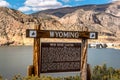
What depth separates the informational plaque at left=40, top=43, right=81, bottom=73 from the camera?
1409 centimetres

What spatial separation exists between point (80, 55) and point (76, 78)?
5.51 ft

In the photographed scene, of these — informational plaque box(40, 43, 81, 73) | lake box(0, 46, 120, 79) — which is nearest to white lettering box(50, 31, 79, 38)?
informational plaque box(40, 43, 81, 73)

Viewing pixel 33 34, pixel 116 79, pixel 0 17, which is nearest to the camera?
pixel 33 34

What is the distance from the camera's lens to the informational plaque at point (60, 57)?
1409 cm

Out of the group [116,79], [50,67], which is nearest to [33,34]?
[50,67]

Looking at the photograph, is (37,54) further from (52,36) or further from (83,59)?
(83,59)

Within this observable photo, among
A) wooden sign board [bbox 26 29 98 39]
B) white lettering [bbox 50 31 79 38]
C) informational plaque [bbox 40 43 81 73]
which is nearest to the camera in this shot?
wooden sign board [bbox 26 29 98 39]

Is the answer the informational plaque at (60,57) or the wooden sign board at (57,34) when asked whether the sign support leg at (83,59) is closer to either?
the informational plaque at (60,57)

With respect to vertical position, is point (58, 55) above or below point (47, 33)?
below

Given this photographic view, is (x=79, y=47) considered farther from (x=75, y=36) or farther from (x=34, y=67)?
(x=34, y=67)

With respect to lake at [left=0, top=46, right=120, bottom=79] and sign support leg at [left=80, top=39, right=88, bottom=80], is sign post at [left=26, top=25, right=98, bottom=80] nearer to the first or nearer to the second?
sign support leg at [left=80, top=39, right=88, bottom=80]

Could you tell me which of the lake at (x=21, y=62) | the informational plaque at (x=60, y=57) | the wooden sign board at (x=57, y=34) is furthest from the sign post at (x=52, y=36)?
the lake at (x=21, y=62)

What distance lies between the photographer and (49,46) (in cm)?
1408

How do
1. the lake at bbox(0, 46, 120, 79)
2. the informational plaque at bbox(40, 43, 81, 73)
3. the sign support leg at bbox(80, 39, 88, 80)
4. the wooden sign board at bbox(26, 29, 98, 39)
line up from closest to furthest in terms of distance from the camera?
the wooden sign board at bbox(26, 29, 98, 39) < the informational plaque at bbox(40, 43, 81, 73) < the sign support leg at bbox(80, 39, 88, 80) < the lake at bbox(0, 46, 120, 79)
